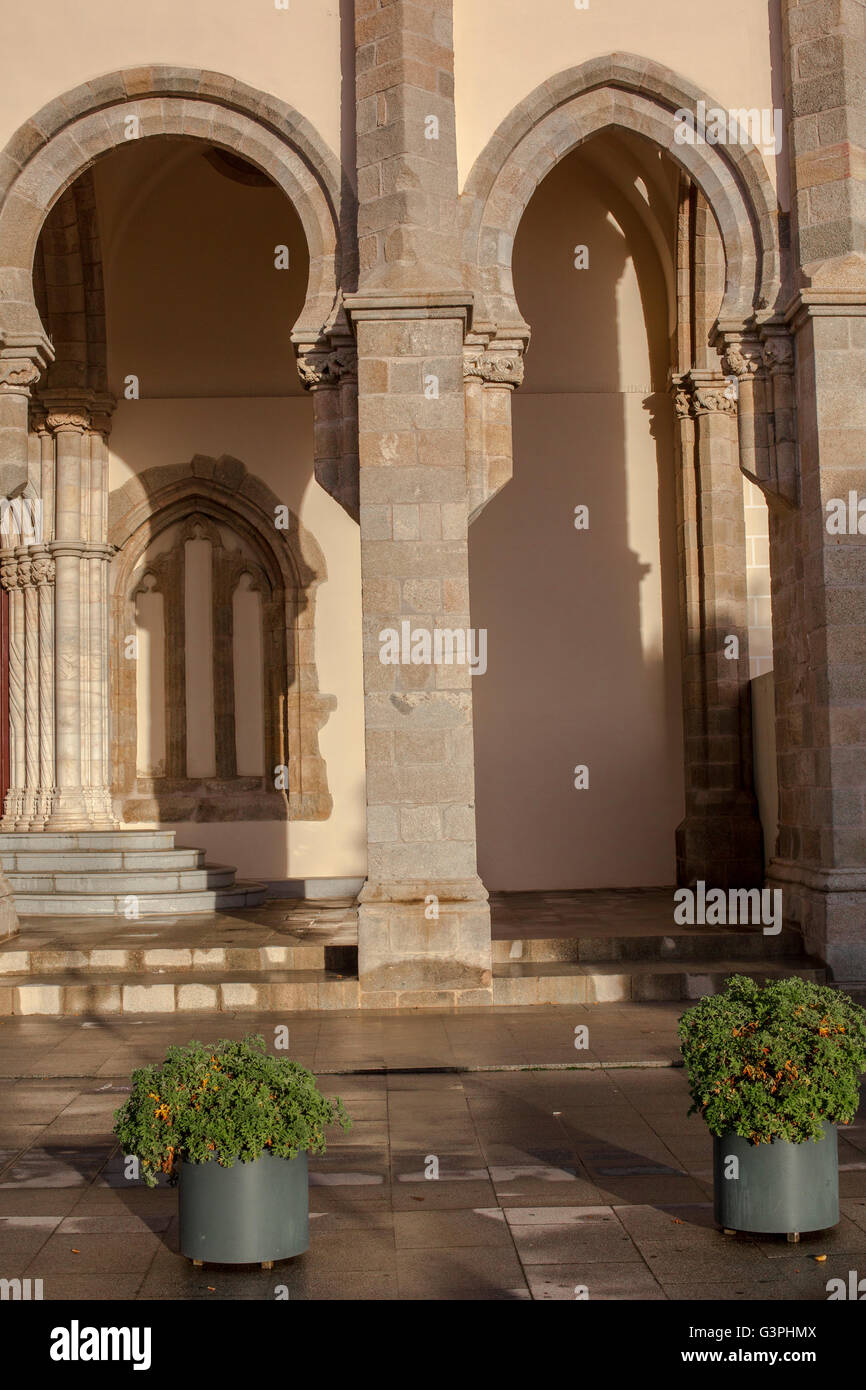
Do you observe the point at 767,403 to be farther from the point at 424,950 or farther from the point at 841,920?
the point at 424,950

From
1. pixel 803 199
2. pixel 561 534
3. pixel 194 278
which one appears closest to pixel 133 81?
pixel 803 199

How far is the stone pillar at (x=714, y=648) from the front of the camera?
1259cm

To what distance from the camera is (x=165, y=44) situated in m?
9.67

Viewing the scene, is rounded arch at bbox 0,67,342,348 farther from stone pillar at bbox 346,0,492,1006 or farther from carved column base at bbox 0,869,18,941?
carved column base at bbox 0,869,18,941

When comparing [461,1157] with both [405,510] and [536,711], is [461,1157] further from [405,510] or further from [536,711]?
[536,711]

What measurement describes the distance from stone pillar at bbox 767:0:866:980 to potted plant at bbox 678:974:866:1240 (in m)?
4.85

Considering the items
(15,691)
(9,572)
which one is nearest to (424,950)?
(15,691)

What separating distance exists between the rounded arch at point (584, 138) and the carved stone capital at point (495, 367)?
0.21m

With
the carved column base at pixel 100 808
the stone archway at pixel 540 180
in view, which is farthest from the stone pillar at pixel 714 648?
the carved column base at pixel 100 808

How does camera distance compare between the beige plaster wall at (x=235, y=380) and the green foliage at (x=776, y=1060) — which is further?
the beige plaster wall at (x=235, y=380)

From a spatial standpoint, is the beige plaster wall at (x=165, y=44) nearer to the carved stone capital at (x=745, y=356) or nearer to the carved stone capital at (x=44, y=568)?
the carved stone capital at (x=745, y=356)

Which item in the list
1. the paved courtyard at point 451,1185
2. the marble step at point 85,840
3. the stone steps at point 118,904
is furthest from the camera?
the marble step at point 85,840

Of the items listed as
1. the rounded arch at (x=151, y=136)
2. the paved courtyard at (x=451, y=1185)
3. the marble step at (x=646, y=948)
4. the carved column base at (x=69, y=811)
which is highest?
the rounded arch at (x=151, y=136)

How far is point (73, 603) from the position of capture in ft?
44.0
